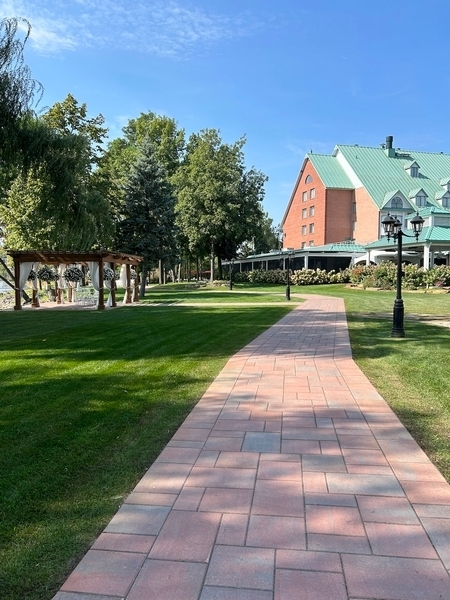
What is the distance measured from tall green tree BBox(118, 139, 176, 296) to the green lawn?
17.4 m

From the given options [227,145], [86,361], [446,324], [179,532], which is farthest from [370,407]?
[227,145]

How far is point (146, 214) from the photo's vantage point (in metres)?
27.3

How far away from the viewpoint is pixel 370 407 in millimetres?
4637

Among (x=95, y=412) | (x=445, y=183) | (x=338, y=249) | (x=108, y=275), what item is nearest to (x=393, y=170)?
(x=445, y=183)

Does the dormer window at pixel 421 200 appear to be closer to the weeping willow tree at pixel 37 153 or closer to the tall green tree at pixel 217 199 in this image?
the tall green tree at pixel 217 199

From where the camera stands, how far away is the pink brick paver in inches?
77.7

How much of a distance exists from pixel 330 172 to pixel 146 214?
2720cm

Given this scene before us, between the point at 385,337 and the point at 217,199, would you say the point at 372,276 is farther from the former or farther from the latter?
the point at 385,337

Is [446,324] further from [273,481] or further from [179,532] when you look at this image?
[179,532]

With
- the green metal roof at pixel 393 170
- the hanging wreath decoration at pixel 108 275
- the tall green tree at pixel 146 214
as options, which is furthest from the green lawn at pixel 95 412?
the green metal roof at pixel 393 170

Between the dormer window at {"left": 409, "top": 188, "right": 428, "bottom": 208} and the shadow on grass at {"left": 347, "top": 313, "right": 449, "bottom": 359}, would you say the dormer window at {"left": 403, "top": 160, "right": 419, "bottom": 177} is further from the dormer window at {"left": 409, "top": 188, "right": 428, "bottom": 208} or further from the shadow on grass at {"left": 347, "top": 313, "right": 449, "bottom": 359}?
the shadow on grass at {"left": 347, "top": 313, "right": 449, "bottom": 359}

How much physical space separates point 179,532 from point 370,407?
2904 millimetres

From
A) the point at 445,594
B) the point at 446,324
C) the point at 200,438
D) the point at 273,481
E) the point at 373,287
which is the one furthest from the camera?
the point at 373,287

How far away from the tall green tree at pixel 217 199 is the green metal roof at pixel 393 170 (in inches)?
444
